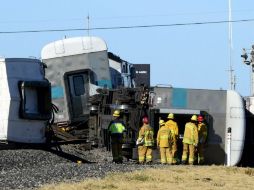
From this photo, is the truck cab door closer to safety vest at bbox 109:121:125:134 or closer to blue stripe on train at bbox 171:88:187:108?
blue stripe on train at bbox 171:88:187:108

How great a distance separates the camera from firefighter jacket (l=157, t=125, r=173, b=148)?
20781 millimetres

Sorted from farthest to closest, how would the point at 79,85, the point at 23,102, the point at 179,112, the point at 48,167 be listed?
the point at 79,85
the point at 179,112
the point at 23,102
the point at 48,167

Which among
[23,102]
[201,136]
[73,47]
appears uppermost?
[73,47]

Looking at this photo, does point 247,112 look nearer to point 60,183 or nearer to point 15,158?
point 15,158

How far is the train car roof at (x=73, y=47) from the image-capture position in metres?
26.6

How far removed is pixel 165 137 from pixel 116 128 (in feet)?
4.66

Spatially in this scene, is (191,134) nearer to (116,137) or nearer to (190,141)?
(190,141)

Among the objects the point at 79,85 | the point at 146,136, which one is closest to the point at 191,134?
the point at 146,136

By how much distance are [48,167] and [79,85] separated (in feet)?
27.7

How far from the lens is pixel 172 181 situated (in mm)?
14883

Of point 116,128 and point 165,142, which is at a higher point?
point 116,128

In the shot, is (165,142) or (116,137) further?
(165,142)

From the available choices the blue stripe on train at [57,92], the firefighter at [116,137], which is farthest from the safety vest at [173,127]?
the blue stripe on train at [57,92]

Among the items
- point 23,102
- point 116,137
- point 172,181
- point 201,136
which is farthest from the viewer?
point 201,136
